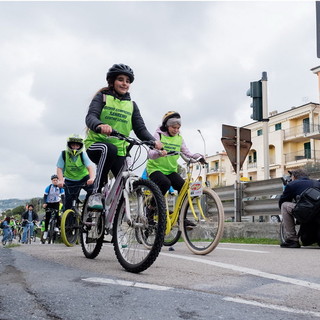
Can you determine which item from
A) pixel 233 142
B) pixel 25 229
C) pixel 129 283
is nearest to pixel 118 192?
pixel 129 283

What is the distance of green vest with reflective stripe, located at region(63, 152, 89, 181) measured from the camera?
7.30 m

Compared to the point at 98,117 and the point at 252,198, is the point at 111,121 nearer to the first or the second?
the point at 98,117

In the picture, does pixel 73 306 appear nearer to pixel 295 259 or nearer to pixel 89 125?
pixel 89 125

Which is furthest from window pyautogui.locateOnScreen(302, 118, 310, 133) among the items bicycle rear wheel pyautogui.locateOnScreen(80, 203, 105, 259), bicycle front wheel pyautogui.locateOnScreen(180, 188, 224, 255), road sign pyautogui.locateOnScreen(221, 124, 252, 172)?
bicycle rear wheel pyautogui.locateOnScreen(80, 203, 105, 259)

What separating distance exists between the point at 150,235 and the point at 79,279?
0.73m

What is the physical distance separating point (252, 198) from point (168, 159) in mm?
3461

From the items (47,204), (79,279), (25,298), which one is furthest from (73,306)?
(47,204)

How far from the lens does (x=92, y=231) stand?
Answer: 15.3 feet

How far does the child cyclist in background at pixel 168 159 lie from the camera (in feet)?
19.8

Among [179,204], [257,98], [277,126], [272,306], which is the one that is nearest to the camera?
[272,306]

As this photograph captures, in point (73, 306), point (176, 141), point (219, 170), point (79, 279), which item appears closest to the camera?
point (73, 306)

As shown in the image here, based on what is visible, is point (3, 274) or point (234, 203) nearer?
point (3, 274)

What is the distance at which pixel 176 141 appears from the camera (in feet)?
20.5

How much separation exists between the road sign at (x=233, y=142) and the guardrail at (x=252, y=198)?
3.02 feet
